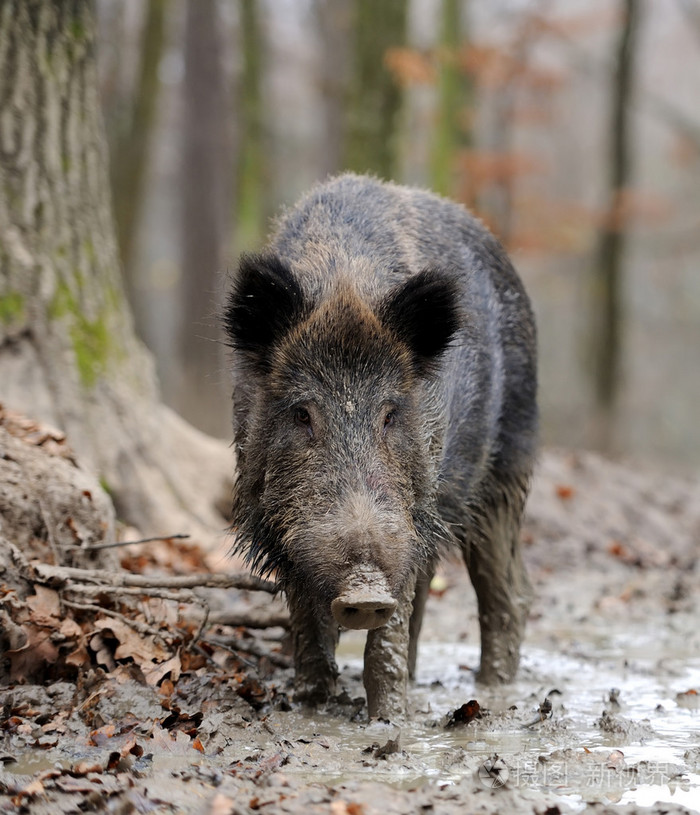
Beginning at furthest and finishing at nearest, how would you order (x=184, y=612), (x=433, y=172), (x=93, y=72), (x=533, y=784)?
1. (x=433, y=172)
2. (x=93, y=72)
3. (x=184, y=612)
4. (x=533, y=784)

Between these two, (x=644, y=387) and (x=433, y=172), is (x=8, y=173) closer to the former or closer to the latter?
(x=433, y=172)

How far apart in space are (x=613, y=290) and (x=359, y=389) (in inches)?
536

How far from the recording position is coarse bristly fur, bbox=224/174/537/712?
425 cm

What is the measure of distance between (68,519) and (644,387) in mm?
34375

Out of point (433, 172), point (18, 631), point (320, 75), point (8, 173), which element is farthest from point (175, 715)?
point (320, 75)

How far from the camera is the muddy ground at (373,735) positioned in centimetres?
334

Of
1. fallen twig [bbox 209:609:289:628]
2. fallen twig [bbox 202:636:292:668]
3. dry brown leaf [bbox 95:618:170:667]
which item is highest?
dry brown leaf [bbox 95:618:170:667]

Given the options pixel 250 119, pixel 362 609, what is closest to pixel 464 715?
pixel 362 609

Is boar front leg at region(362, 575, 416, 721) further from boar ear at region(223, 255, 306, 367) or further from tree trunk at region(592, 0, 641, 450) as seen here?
tree trunk at region(592, 0, 641, 450)

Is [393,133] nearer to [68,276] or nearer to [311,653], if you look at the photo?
[68,276]

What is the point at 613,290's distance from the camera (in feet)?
56.9

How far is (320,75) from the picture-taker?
1114 inches

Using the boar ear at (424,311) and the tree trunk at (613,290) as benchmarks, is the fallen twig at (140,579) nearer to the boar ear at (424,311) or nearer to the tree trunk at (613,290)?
the boar ear at (424,311)

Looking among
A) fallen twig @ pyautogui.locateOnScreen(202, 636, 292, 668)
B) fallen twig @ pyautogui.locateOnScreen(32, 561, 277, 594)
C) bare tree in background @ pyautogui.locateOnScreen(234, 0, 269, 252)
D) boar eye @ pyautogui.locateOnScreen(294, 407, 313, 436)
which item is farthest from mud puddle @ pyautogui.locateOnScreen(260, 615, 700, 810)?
bare tree in background @ pyautogui.locateOnScreen(234, 0, 269, 252)
